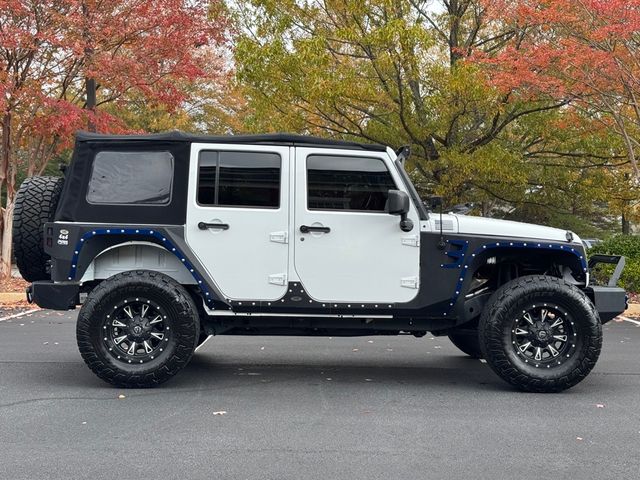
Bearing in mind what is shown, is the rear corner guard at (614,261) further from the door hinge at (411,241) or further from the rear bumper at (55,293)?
the rear bumper at (55,293)

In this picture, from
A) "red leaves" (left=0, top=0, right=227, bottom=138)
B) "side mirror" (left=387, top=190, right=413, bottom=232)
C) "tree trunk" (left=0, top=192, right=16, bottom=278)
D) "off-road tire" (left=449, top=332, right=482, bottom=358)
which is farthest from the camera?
"tree trunk" (left=0, top=192, right=16, bottom=278)

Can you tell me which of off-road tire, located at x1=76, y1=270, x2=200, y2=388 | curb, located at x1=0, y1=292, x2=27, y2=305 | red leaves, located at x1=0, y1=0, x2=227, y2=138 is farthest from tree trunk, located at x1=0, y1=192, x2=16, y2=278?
off-road tire, located at x1=76, y1=270, x2=200, y2=388

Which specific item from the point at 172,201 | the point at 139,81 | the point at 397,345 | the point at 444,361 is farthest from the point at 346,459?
the point at 139,81

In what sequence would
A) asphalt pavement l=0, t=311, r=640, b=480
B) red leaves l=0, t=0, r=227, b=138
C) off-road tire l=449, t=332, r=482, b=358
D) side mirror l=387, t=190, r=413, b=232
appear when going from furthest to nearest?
red leaves l=0, t=0, r=227, b=138 → off-road tire l=449, t=332, r=482, b=358 → side mirror l=387, t=190, r=413, b=232 → asphalt pavement l=0, t=311, r=640, b=480

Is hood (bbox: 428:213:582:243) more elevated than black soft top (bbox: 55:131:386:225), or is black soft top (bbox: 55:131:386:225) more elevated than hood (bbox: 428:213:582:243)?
black soft top (bbox: 55:131:386:225)

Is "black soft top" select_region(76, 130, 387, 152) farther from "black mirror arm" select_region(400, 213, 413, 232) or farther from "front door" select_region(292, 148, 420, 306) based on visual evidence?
"black mirror arm" select_region(400, 213, 413, 232)

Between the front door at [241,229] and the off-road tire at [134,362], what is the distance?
1.30 ft

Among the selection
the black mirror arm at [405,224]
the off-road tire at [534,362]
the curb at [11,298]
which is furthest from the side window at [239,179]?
the curb at [11,298]

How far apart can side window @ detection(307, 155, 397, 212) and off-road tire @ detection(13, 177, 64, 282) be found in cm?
222

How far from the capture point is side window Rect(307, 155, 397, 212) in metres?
6.57

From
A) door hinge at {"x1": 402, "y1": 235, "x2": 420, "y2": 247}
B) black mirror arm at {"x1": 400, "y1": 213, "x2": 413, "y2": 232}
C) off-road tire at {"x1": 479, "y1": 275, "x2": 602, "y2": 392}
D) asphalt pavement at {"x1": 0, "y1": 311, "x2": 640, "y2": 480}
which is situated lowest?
asphalt pavement at {"x1": 0, "y1": 311, "x2": 640, "y2": 480}

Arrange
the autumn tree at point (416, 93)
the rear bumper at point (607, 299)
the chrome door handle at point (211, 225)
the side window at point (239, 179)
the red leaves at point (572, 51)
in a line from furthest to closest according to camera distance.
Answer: the autumn tree at point (416, 93) < the red leaves at point (572, 51) < the rear bumper at point (607, 299) < the side window at point (239, 179) < the chrome door handle at point (211, 225)

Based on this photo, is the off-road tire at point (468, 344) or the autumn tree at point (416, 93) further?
the autumn tree at point (416, 93)

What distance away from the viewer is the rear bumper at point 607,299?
677 cm
